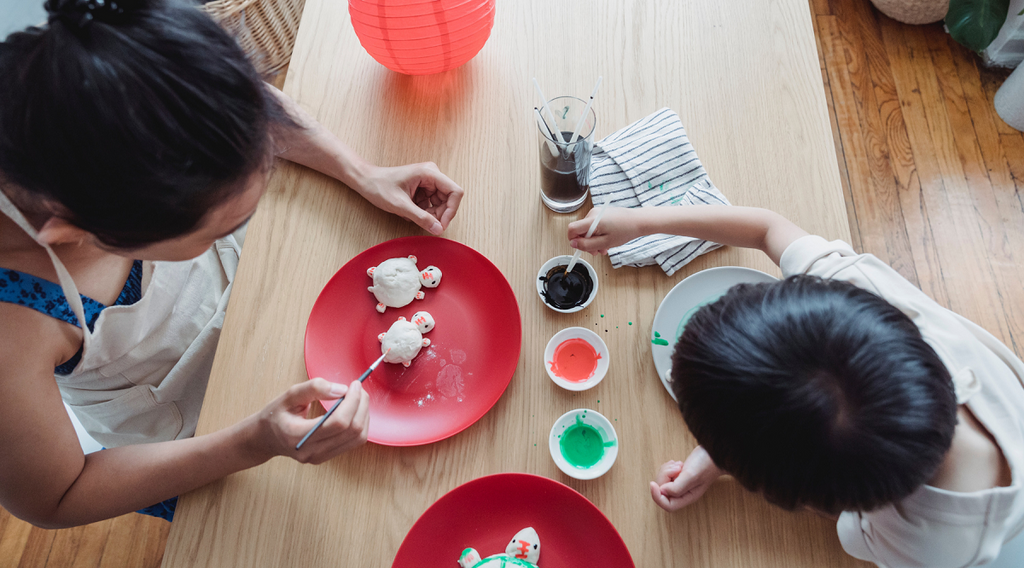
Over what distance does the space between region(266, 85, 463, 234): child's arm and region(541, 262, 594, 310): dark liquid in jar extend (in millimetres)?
214

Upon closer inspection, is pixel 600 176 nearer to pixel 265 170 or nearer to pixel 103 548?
pixel 265 170

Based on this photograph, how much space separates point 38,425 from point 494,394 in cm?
63

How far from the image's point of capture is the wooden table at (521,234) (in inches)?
32.2

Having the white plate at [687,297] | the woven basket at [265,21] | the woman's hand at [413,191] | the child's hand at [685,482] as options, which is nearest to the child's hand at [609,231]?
the white plate at [687,297]

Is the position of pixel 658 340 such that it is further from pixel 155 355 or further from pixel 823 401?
pixel 155 355

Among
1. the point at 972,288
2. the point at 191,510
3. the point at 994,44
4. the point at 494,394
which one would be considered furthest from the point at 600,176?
the point at 994,44

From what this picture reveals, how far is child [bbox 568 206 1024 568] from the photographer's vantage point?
0.61m

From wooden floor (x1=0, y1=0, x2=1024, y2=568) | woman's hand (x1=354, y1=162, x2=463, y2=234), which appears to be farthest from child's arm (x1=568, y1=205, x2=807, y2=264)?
wooden floor (x1=0, y1=0, x2=1024, y2=568)

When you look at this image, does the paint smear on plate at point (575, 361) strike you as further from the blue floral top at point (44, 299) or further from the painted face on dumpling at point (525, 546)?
the blue floral top at point (44, 299)

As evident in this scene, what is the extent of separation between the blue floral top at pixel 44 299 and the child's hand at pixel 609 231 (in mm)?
773

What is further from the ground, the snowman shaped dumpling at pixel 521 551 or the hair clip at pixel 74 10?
the hair clip at pixel 74 10

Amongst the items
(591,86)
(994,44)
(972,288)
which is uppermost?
(591,86)

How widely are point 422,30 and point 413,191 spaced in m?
0.28

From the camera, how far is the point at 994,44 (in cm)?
199
